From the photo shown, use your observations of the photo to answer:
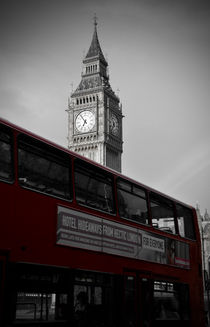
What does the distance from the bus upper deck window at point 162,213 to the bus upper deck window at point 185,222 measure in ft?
0.78

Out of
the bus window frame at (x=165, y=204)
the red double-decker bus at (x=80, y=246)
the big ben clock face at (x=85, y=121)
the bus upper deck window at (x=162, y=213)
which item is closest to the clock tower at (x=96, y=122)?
the big ben clock face at (x=85, y=121)

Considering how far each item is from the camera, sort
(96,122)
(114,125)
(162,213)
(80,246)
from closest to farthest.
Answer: (80,246), (162,213), (96,122), (114,125)

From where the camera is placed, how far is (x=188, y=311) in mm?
8664

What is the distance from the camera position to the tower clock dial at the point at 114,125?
5531 cm

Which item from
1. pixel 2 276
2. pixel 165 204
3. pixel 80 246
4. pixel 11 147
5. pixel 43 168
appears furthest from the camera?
pixel 165 204

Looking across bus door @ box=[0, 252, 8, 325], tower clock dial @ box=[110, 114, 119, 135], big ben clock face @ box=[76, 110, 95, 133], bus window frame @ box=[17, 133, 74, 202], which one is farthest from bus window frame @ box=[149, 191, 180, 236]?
tower clock dial @ box=[110, 114, 119, 135]

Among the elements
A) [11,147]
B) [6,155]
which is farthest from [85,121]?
[6,155]

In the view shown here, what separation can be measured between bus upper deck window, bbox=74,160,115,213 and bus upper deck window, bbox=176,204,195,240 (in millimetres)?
2601

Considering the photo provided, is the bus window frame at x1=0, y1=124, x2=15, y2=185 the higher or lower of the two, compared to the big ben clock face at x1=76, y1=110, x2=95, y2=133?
lower

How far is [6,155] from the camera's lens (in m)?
5.41

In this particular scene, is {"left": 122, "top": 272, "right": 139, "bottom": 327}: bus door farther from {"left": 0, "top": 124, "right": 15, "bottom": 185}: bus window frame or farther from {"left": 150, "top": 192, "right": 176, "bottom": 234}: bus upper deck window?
{"left": 0, "top": 124, "right": 15, "bottom": 185}: bus window frame

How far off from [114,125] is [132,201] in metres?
48.7

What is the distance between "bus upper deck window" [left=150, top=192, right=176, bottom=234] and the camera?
8.25 meters

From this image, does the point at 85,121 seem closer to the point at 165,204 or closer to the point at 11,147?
the point at 165,204
